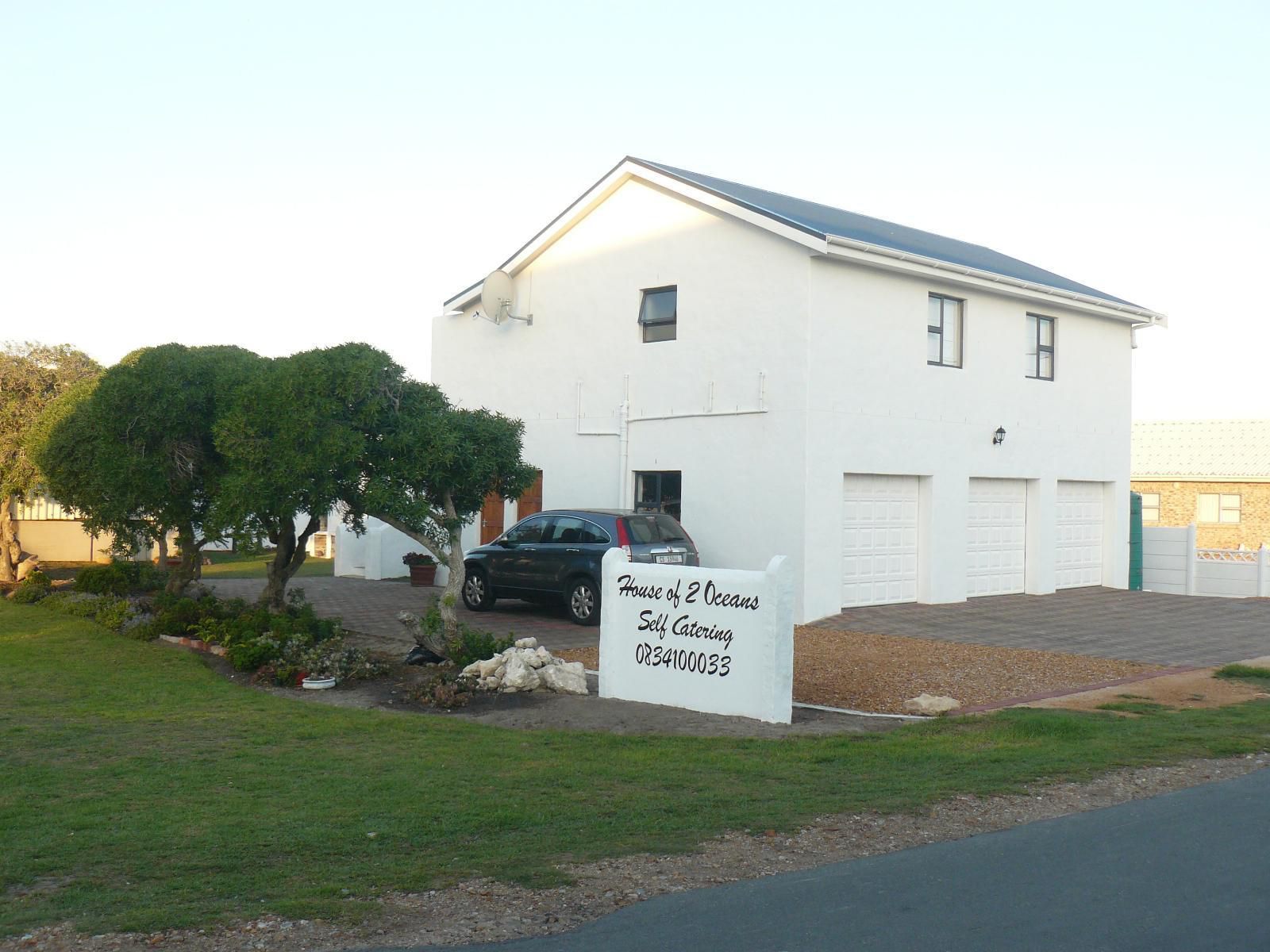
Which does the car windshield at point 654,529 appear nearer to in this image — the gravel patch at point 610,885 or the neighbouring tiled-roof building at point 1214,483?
the gravel patch at point 610,885

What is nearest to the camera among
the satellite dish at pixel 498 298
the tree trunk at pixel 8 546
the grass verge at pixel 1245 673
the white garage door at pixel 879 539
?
the grass verge at pixel 1245 673

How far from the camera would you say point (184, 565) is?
58.1 feet

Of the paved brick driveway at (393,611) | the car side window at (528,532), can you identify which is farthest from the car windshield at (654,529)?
the car side window at (528,532)

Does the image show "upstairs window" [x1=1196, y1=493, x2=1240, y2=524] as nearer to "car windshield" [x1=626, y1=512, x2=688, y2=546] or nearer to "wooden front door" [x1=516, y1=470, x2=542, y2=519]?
"wooden front door" [x1=516, y1=470, x2=542, y2=519]

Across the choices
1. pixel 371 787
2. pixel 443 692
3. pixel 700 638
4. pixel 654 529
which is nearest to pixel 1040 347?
pixel 654 529

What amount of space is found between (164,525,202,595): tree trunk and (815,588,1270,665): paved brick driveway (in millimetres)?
9074

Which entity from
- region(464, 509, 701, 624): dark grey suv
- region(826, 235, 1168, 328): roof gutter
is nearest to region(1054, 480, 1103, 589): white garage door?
region(826, 235, 1168, 328): roof gutter

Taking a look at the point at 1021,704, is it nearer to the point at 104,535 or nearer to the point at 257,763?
the point at 257,763

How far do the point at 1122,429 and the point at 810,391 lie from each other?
30.5ft

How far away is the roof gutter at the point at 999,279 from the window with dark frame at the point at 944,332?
603 mm

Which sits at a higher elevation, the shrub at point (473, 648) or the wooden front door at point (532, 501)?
the wooden front door at point (532, 501)

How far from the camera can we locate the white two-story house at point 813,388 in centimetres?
1812

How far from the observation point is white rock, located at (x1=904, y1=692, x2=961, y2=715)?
36.6 ft

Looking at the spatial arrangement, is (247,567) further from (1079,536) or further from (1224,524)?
(1224,524)
